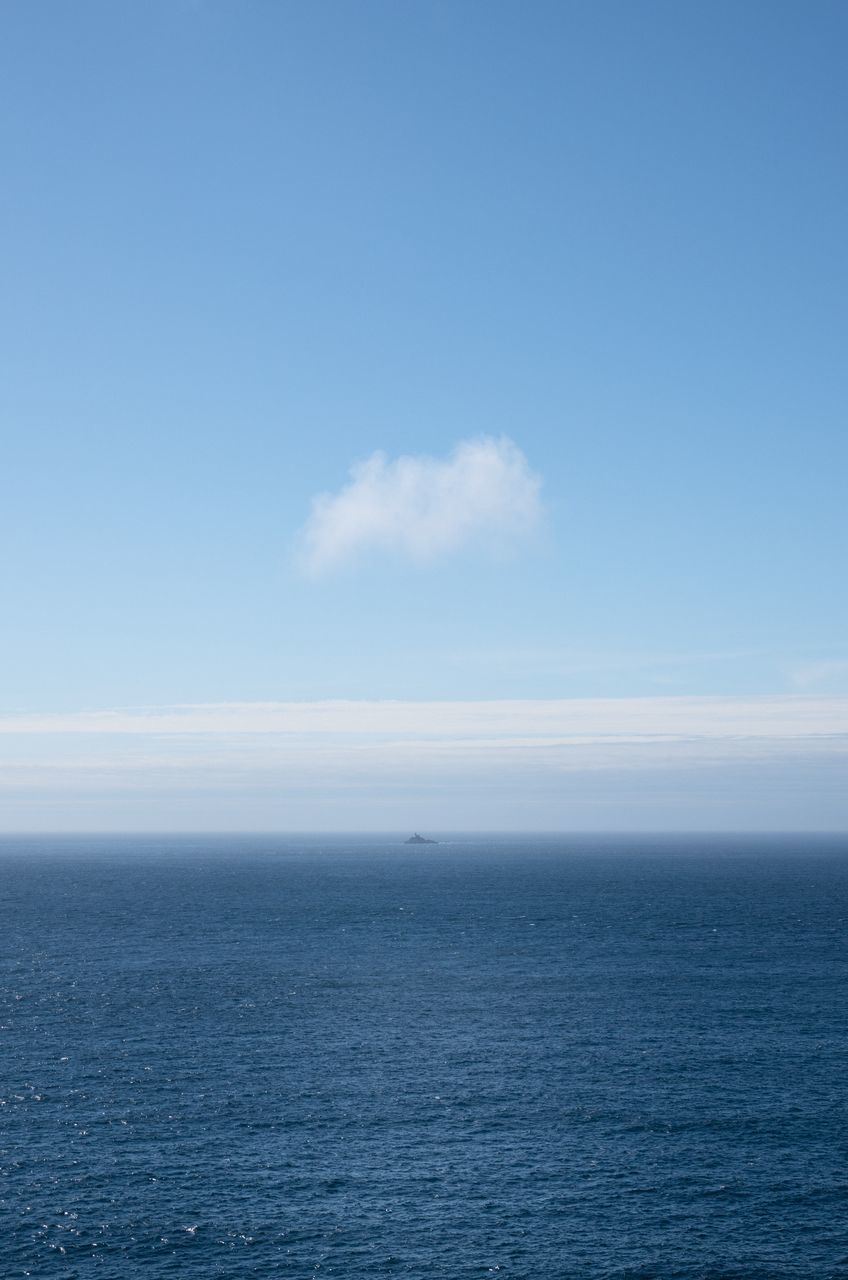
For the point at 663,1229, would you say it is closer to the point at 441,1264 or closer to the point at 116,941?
the point at 441,1264

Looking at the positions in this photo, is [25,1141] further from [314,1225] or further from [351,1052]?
[351,1052]

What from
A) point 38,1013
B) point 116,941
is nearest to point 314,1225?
point 38,1013

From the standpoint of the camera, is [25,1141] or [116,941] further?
[116,941]

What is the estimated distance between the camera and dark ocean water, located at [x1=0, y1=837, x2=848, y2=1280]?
55656 millimetres

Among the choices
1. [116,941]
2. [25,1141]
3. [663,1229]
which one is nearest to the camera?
[663,1229]

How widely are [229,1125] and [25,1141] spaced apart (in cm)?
1434

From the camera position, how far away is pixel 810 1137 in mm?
72438

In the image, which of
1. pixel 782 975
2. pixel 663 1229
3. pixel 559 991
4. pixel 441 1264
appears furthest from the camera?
pixel 782 975

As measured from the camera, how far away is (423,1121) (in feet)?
247

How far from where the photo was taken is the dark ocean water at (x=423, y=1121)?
55.7 meters

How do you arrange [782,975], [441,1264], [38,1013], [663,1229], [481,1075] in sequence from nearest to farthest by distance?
[441,1264], [663,1229], [481,1075], [38,1013], [782,975]

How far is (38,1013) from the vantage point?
4232 inches

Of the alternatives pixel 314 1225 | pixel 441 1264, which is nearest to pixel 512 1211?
pixel 441 1264

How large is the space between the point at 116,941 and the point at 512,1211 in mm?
118718
